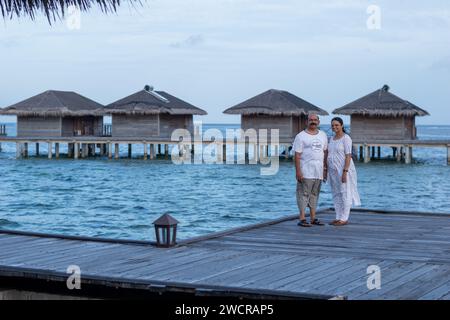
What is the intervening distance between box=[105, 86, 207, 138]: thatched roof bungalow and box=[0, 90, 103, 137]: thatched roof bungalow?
4.03 feet

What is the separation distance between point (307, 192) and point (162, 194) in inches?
814

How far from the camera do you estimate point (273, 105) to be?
4372cm

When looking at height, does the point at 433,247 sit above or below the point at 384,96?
below

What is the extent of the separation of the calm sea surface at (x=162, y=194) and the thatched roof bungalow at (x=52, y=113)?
1837mm

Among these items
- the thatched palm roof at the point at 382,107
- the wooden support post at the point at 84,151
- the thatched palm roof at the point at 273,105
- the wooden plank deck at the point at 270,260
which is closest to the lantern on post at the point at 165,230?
the wooden plank deck at the point at 270,260

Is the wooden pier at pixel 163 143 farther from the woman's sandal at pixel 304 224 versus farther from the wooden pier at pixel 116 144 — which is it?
the woman's sandal at pixel 304 224

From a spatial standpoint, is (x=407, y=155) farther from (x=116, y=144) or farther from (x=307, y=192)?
(x=307, y=192)

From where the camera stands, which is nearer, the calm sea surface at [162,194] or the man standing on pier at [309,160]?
the man standing on pier at [309,160]

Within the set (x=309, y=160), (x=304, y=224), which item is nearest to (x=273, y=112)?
(x=304, y=224)

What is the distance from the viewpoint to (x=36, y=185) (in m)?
33.8

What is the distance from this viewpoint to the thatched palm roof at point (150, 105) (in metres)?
44.7

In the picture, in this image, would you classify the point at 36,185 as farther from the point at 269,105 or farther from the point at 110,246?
the point at 110,246
